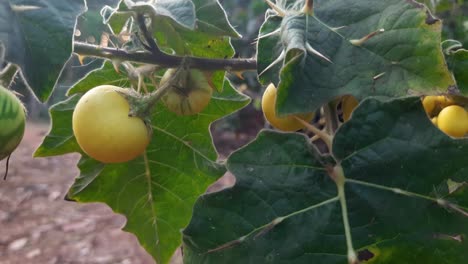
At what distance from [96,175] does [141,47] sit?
9.3 inches

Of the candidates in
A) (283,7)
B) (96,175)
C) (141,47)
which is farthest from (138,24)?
(96,175)

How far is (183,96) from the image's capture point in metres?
0.70

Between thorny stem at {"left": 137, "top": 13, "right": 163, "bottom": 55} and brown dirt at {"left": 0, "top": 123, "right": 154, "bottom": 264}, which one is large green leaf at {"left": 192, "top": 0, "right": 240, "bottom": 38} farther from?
brown dirt at {"left": 0, "top": 123, "right": 154, "bottom": 264}

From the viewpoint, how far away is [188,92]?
700mm

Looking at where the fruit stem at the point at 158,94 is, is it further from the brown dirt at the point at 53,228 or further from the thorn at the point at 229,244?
the brown dirt at the point at 53,228

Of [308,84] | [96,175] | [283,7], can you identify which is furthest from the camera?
[96,175]

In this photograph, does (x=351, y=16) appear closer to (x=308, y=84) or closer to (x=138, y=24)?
(x=308, y=84)

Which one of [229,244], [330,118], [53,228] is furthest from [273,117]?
[53,228]

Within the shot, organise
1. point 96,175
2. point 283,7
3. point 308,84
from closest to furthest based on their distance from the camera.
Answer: point 308,84
point 283,7
point 96,175

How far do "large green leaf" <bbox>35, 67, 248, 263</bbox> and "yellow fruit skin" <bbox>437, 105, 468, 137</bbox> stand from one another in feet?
0.96

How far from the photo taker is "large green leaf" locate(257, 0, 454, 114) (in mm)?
516

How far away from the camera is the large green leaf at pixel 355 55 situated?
20.3 inches

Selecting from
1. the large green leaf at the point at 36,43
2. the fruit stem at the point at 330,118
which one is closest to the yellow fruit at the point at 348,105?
the fruit stem at the point at 330,118

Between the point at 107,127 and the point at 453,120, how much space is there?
0.40 metres
